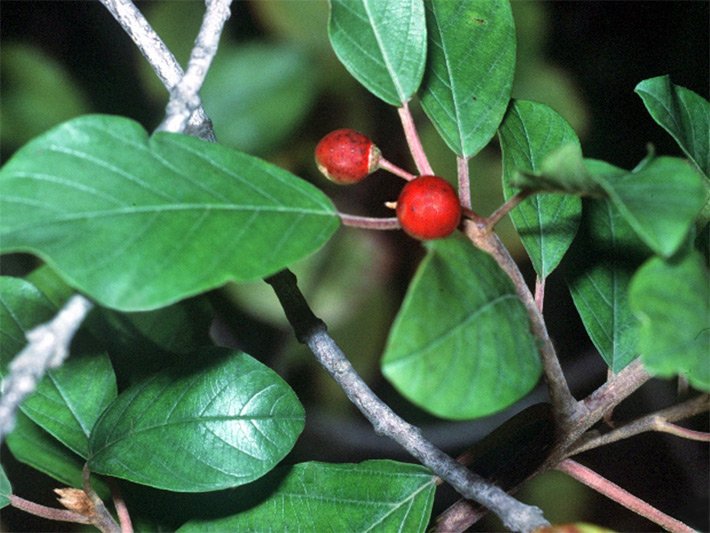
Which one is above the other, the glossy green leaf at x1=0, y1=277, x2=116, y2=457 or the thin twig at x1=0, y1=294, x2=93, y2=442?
the thin twig at x1=0, y1=294, x2=93, y2=442

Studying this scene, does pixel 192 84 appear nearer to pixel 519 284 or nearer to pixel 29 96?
pixel 519 284

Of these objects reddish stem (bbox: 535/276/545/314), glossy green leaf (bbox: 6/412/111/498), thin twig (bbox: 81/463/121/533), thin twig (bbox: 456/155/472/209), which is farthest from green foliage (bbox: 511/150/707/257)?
glossy green leaf (bbox: 6/412/111/498)

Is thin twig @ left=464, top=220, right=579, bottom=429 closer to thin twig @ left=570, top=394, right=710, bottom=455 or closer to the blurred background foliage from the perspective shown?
thin twig @ left=570, top=394, right=710, bottom=455

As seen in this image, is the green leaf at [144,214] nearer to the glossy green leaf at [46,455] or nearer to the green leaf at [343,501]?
the green leaf at [343,501]

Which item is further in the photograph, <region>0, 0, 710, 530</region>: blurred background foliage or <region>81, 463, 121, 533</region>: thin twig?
<region>0, 0, 710, 530</region>: blurred background foliage

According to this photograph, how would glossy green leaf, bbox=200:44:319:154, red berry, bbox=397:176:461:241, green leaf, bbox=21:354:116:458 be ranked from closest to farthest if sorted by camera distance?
red berry, bbox=397:176:461:241
green leaf, bbox=21:354:116:458
glossy green leaf, bbox=200:44:319:154

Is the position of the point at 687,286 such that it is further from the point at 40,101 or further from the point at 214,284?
the point at 40,101
